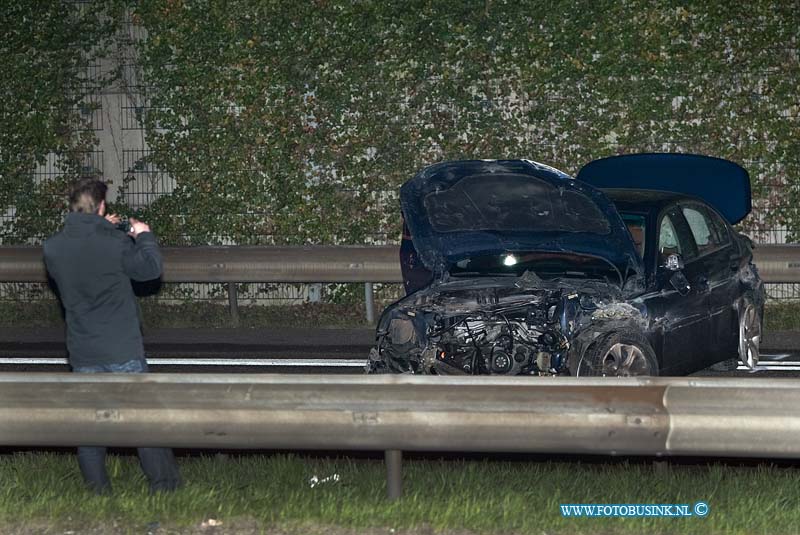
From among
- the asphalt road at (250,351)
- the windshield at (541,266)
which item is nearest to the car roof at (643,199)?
the windshield at (541,266)

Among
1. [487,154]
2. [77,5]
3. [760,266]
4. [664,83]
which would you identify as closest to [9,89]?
[77,5]

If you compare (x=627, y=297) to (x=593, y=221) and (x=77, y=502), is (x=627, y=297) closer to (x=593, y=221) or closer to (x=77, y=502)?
(x=593, y=221)

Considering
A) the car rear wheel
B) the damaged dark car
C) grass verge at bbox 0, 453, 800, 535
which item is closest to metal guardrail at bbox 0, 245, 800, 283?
the damaged dark car

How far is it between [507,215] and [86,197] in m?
3.73

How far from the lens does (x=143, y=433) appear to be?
671cm

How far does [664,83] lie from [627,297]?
21.7ft

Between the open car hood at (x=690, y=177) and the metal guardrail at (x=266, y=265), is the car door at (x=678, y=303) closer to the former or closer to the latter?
the open car hood at (x=690, y=177)

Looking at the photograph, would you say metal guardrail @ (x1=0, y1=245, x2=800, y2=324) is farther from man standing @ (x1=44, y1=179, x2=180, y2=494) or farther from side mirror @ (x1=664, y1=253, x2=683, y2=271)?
man standing @ (x1=44, y1=179, x2=180, y2=494)

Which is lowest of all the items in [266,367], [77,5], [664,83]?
[266,367]

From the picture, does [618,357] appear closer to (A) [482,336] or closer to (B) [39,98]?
(A) [482,336]

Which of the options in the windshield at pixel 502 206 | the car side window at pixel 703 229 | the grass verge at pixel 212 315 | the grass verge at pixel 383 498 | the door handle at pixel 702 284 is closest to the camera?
the grass verge at pixel 383 498

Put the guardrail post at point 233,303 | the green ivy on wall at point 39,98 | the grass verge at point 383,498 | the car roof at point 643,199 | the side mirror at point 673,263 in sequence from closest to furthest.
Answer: the grass verge at point 383,498
the side mirror at point 673,263
the car roof at point 643,199
the guardrail post at point 233,303
the green ivy on wall at point 39,98

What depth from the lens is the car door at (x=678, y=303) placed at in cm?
952

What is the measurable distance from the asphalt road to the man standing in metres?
4.39
